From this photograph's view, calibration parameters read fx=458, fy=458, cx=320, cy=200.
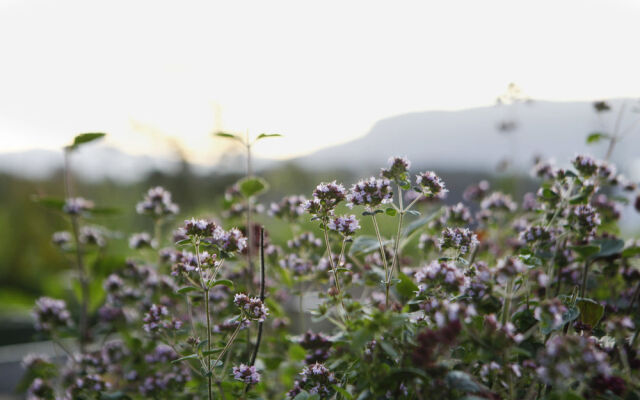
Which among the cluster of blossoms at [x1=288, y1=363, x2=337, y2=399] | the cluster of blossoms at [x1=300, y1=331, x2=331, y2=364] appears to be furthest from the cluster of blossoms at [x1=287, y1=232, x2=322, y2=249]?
the cluster of blossoms at [x1=288, y1=363, x2=337, y2=399]

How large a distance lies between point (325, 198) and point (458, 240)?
1.27 ft

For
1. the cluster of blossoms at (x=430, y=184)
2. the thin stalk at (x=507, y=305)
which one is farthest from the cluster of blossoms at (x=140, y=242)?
the thin stalk at (x=507, y=305)

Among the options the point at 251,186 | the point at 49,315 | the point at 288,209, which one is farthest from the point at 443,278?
the point at 49,315

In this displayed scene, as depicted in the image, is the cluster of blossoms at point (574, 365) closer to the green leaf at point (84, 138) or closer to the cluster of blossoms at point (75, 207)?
the green leaf at point (84, 138)

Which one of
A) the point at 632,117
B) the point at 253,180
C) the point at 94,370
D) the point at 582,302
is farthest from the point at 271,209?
the point at 632,117

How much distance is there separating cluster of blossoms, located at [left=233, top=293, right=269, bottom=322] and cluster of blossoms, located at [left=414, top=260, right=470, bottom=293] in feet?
1.35

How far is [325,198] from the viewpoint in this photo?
1.31 meters

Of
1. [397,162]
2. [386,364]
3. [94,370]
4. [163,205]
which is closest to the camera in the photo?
[386,364]

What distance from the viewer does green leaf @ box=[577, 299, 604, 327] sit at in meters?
1.25

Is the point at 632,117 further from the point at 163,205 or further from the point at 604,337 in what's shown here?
the point at 163,205

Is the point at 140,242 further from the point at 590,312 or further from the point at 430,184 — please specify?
the point at 590,312

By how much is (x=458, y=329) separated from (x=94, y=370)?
5.13 feet

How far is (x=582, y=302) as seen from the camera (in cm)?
126

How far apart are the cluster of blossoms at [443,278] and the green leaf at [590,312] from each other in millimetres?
449
